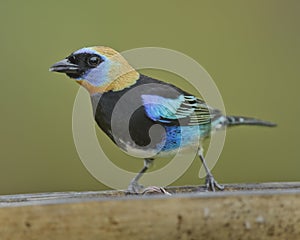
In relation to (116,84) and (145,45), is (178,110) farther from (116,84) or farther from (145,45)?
(145,45)

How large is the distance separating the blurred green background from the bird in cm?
119

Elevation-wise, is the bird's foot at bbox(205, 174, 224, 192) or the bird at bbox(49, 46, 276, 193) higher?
the bird at bbox(49, 46, 276, 193)

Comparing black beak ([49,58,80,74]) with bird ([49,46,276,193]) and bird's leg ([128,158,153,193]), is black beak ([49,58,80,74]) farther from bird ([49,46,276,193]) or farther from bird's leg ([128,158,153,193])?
bird's leg ([128,158,153,193])

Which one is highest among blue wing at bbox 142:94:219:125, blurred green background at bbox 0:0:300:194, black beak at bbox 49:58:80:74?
black beak at bbox 49:58:80:74

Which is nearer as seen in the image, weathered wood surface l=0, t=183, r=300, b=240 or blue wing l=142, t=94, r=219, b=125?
weathered wood surface l=0, t=183, r=300, b=240

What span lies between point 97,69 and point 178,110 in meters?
0.23

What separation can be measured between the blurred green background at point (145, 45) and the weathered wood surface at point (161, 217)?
185 cm

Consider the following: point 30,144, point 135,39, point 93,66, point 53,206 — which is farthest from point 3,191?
point 53,206

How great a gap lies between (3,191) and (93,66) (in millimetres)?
1519

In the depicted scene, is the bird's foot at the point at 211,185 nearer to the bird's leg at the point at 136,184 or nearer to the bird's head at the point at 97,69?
the bird's leg at the point at 136,184

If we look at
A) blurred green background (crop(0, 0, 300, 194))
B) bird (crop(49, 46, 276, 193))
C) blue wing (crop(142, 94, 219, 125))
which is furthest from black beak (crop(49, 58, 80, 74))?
blurred green background (crop(0, 0, 300, 194))

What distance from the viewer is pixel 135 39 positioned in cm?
300

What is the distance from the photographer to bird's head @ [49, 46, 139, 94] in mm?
1551

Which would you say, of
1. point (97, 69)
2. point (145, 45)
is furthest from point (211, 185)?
point (145, 45)
